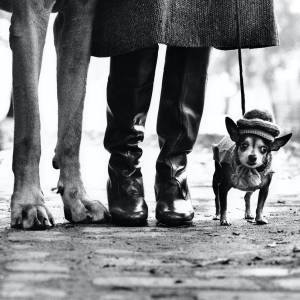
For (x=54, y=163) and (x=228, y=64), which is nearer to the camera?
(x=54, y=163)

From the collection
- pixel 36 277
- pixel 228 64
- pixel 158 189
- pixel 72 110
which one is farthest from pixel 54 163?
pixel 228 64

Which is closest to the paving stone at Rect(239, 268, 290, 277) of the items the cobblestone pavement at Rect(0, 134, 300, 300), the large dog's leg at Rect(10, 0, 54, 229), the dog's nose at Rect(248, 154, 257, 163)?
the cobblestone pavement at Rect(0, 134, 300, 300)

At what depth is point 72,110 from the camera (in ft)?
11.4

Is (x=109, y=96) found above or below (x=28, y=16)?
below

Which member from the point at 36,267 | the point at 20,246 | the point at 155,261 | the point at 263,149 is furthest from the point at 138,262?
the point at 263,149

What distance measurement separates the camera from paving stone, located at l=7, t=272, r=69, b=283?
214cm

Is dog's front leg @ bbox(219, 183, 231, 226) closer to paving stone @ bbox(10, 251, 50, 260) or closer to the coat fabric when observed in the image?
the coat fabric

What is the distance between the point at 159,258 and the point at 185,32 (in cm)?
138

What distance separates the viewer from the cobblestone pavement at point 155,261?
2.04m

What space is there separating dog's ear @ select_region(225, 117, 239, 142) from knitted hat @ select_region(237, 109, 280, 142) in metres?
0.02

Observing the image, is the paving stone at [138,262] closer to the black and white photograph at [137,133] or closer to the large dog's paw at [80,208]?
the black and white photograph at [137,133]

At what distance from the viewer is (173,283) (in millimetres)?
2127

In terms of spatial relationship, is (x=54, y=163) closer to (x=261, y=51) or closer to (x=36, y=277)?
(x=36, y=277)

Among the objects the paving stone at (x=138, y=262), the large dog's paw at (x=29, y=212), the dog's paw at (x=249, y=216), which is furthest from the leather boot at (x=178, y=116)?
the paving stone at (x=138, y=262)
